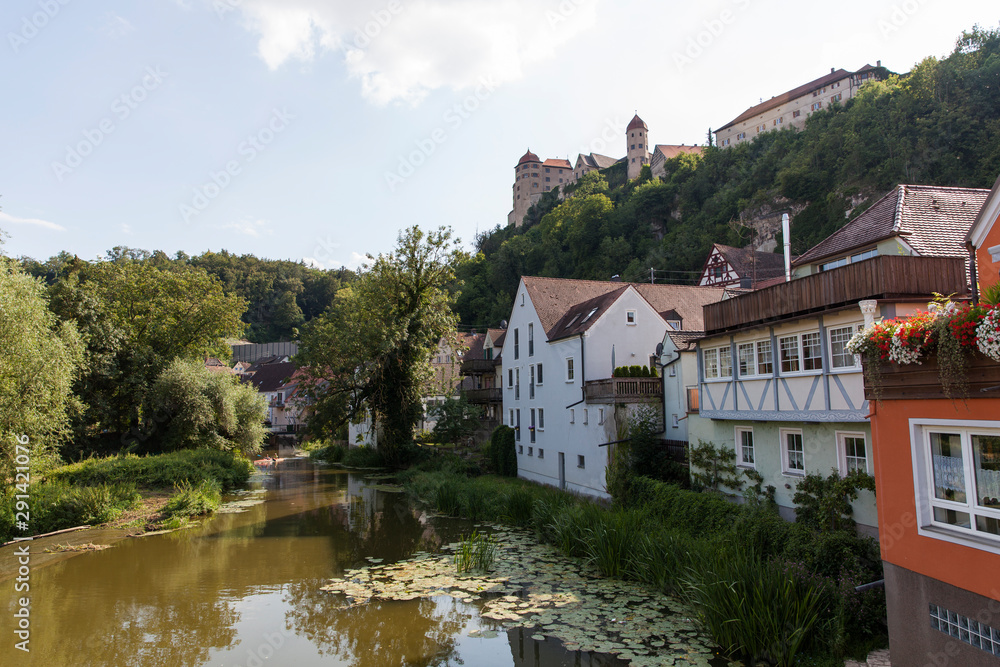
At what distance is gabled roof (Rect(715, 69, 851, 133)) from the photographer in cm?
8050

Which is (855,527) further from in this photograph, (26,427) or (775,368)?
(26,427)

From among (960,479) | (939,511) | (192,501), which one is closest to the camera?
(960,479)

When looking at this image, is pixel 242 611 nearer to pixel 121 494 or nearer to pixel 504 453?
pixel 121 494

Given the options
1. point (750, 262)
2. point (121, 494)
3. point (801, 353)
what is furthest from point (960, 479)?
point (750, 262)

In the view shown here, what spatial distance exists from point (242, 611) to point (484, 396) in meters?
27.4

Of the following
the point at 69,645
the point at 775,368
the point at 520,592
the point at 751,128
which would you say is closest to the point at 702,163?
the point at 751,128

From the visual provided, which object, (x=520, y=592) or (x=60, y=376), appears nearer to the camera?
(x=520, y=592)

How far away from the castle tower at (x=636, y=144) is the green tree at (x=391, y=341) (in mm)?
80932

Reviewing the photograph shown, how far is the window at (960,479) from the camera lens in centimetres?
670

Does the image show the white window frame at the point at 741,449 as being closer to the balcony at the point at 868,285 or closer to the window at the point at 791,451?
the window at the point at 791,451

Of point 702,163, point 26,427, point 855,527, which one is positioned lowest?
point 855,527

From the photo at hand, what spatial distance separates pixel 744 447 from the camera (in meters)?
16.1

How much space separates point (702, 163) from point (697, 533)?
73.8 meters

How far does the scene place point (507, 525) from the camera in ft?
63.9
